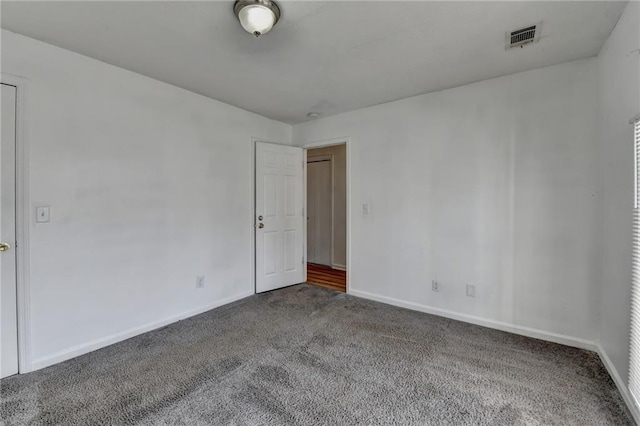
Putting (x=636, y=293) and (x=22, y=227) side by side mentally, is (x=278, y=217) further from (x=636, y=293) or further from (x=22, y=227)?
(x=636, y=293)

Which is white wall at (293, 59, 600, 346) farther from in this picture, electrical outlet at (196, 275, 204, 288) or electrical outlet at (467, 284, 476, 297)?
electrical outlet at (196, 275, 204, 288)

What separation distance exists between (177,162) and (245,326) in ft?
5.94

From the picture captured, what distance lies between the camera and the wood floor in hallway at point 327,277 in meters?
4.16

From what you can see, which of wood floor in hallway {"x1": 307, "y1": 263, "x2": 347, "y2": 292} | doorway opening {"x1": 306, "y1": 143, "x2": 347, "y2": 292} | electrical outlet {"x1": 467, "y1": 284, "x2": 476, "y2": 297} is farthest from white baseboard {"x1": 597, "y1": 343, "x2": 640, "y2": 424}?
doorway opening {"x1": 306, "y1": 143, "x2": 347, "y2": 292}

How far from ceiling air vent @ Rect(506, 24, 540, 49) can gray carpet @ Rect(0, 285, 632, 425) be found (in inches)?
95.3

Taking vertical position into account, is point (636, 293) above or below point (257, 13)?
below

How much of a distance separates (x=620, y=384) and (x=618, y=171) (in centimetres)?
139

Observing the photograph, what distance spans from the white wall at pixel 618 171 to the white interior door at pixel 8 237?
13.3 feet

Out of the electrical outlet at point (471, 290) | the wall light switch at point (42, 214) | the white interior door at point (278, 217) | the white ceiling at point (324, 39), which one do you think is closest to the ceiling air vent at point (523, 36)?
the white ceiling at point (324, 39)

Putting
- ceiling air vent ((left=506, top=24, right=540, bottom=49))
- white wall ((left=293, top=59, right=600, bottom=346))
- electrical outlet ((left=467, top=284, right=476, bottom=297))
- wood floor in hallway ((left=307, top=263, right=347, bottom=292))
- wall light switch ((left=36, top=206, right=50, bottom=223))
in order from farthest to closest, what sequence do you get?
wood floor in hallway ((left=307, top=263, right=347, bottom=292)) < electrical outlet ((left=467, top=284, right=476, bottom=297)) < white wall ((left=293, top=59, right=600, bottom=346)) < wall light switch ((left=36, top=206, right=50, bottom=223)) < ceiling air vent ((left=506, top=24, right=540, bottom=49))

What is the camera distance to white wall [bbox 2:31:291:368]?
83.7 inches

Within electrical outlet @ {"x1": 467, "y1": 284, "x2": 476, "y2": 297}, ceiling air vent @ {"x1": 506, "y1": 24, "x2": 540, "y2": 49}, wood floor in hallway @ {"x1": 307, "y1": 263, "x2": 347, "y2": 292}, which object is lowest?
wood floor in hallway @ {"x1": 307, "y1": 263, "x2": 347, "y2": 292}

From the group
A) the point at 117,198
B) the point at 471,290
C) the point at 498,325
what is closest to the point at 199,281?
the point at 117,198

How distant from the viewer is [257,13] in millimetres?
1642
